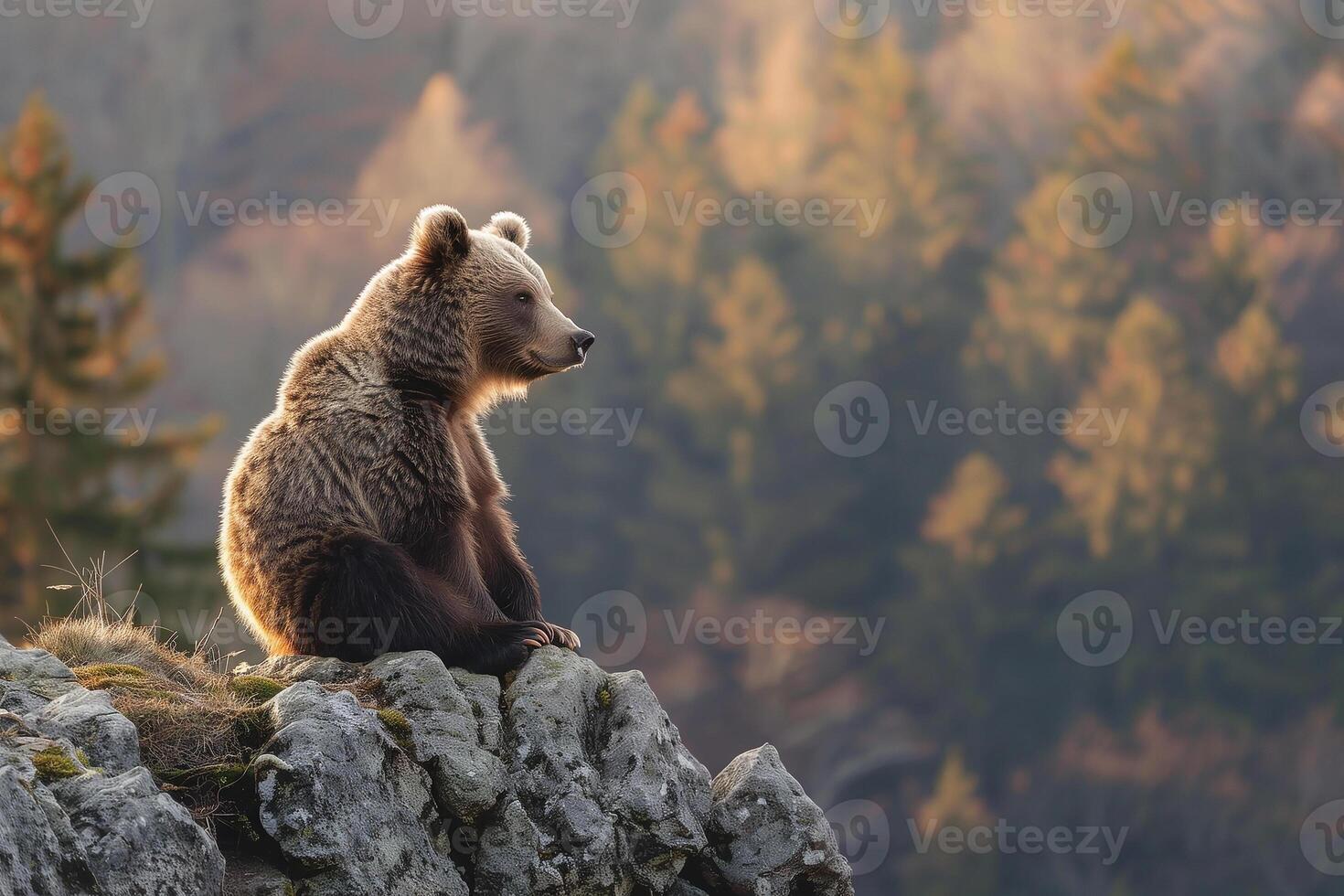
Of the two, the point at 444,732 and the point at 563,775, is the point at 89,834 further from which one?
the point at 563,775

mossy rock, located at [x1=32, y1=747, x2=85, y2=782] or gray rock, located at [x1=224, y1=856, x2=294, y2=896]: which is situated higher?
mossy rock, located at [x1=32, y1=747, x2=85, y2=782]

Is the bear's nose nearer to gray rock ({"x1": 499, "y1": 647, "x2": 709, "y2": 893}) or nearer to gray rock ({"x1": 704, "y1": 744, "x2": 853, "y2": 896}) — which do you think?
gray rock ({"x1": 499, "y1": 647, "x2": 709, "y2": 893})

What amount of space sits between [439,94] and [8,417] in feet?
64.4

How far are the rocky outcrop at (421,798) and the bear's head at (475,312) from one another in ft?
4.73

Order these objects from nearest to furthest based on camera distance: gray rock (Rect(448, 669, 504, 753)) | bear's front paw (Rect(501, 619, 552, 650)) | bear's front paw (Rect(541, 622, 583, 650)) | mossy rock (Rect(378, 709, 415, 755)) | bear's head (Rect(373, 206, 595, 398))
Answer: mossy rock (Rect(378, 709, 415, 755))
gray rock (Rect(448, 669, 504, 753))
bear's front paw (Rect(501, 619, 552, 650))
bear's front paw (Rect(541, 622, 583, 650))
bear's head (Rect(373, 206, 595, 398))

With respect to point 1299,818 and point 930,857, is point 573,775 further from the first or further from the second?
point 1299,818

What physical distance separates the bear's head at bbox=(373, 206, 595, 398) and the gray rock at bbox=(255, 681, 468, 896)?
187 cm

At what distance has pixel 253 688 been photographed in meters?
5.68

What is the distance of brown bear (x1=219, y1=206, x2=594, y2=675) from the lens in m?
5.90

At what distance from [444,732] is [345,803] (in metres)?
0.69

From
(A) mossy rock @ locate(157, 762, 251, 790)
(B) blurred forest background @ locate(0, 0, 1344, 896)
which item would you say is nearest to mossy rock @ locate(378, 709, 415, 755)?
(A) mossy rock @ locate(157, 762, 251, 790)

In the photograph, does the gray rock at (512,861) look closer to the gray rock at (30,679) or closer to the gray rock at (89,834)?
the gray rock at (89,834)

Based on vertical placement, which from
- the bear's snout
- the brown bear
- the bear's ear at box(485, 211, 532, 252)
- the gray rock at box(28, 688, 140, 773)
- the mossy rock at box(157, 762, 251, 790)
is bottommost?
the mossy rock at box(157, 762, 251, 790)

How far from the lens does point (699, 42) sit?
127 ft
